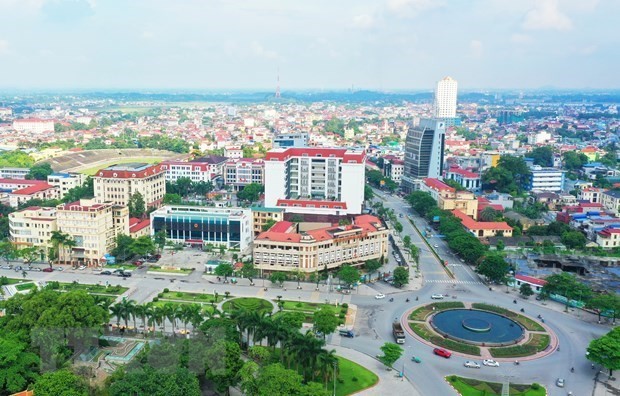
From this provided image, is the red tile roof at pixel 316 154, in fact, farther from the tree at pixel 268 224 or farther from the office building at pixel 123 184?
the office building at pixel 123 184

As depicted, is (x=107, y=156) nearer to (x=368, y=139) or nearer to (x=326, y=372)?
(x=368, y=139)

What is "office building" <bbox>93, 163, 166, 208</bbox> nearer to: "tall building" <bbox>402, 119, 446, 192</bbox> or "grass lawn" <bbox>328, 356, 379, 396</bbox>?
"tall building" <bbox>402, 119, 446, 192</bbox>

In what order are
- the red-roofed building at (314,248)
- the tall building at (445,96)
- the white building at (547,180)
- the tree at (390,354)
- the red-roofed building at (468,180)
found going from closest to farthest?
1. the tree at (390,354)
2. the red-roofed building at (314,248)
3. the white building at (547,180)
4. the red-roofed building at (468,180)
5. the tall building at (445,96)

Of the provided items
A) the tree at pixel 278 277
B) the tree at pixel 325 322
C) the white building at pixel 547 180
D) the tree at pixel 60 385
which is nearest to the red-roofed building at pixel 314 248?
the tree at pixel 278 277

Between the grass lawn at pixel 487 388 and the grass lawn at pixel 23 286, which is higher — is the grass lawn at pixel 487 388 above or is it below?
below

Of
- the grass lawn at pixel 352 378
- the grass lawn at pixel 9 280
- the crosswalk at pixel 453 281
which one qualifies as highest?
the grass lawn at pixel 9 280

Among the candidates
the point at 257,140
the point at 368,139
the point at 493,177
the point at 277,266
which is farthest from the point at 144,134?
the point at 277,266

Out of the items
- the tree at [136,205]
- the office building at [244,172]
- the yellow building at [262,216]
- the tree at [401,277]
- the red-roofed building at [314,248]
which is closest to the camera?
the tree at [401,277]
